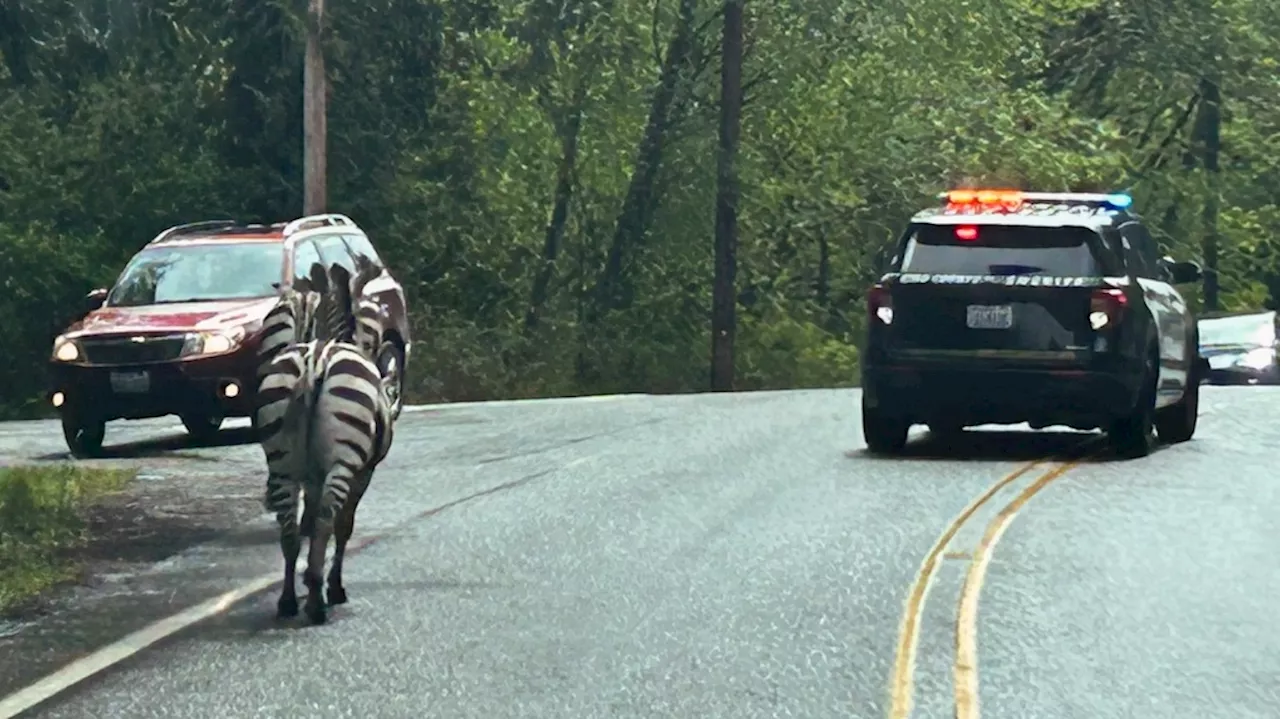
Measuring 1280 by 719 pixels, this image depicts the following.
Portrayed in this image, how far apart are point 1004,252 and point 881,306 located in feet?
3.24

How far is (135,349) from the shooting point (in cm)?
1977

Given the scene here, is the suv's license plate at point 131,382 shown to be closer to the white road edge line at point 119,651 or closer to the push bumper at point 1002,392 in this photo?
the push bumper at point 1002,392

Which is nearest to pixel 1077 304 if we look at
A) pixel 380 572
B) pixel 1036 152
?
pixel 380 572

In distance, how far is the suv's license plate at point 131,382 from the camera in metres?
19.6

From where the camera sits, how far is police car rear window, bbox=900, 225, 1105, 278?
17906 mm

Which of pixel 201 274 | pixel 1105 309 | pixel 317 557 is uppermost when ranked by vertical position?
pixel 201 274

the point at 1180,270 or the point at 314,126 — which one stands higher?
the point at 314,126

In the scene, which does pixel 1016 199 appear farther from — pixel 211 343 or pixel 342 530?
pixel 342 530

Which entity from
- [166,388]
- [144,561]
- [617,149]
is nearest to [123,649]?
[144,561]

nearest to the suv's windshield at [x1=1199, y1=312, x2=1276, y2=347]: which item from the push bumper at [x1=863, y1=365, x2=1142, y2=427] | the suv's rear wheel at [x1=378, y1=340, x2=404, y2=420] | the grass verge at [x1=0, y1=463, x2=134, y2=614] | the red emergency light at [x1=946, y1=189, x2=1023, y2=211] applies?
the suv's rear wheel at [x1=378, y1=340, x2=404, y2=420]

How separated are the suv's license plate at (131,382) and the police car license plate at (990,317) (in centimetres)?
661

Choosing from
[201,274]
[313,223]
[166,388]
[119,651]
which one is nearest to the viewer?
[119,651]

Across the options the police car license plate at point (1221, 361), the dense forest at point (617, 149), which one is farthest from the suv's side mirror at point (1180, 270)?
the police car license plate at point (1221, 361)

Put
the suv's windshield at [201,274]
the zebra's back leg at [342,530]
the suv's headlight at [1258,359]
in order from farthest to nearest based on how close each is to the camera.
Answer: the suv's headlight at [1258,359], the suv's windshield at [201,274], the zebra's back leg at [342,530]
